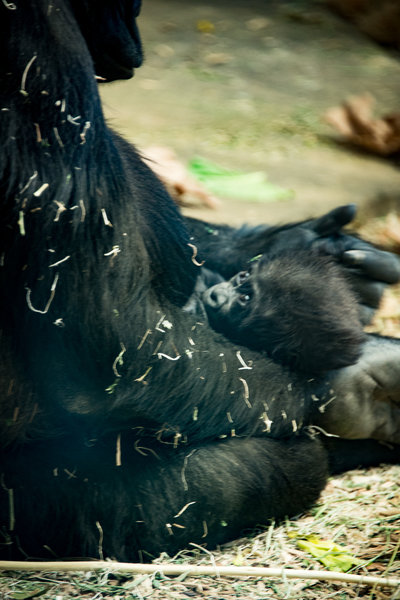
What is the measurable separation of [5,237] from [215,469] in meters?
0.85

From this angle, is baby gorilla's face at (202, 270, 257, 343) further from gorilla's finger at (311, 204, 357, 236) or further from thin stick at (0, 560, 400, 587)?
thin stick at (0, 560, 400, 587)

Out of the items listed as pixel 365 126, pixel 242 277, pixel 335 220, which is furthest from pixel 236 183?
pixel 242 277

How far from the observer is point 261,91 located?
5566 millimetres

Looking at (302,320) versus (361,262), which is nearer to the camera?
(302,320)

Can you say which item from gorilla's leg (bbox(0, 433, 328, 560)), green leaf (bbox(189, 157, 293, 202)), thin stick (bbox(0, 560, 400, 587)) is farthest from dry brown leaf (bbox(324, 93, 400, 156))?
thin stick (bbox(0, 560, 400, 587))

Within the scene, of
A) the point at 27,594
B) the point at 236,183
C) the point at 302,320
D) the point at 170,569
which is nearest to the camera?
the point at 27,594

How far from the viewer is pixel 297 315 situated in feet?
6.79

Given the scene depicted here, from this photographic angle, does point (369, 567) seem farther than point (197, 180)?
No

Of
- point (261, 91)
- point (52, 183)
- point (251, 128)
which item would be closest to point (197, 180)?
point (251, 128)

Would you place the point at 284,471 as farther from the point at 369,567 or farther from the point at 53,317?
the point at 53,317

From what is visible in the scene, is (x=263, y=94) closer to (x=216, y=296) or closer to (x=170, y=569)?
(x=216, y=296)

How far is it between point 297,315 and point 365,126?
10.1ft

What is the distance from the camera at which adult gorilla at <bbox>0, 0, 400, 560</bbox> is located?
150 centimetres

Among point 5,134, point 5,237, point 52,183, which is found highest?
point 5,134
